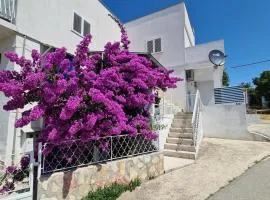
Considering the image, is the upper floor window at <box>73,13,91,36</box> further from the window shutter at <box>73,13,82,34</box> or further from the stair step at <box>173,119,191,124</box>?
the stair step at <box>173,119,191,124</box>

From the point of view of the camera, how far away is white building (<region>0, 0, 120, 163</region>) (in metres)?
7.48

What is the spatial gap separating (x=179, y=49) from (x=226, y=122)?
599 cm

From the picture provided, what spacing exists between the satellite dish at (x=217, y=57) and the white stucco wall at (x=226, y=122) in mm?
3050

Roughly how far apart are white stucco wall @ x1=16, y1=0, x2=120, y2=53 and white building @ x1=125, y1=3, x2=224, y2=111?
3.90m

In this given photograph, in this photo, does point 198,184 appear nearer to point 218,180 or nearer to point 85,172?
point 218,180

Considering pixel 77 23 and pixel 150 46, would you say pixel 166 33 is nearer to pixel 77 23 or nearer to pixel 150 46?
pixel 150 46

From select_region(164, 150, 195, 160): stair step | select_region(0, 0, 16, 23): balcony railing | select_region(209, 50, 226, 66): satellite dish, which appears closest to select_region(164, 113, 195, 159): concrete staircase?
select_region(164, 150, 195, 160): stair step

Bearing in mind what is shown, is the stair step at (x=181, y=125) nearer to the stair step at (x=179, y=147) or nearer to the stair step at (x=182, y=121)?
the stair step at (x=182, y=121)

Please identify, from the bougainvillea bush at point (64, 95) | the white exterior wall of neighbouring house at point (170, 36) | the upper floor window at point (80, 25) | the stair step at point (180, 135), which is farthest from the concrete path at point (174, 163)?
the upper floor window at point (80, 25)

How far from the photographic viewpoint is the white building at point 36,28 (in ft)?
24.5

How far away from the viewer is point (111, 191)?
17.5ft

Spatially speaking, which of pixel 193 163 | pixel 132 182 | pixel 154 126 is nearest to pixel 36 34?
pixel 154 126

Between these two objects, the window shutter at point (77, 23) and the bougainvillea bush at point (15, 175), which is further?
the window shutter at point (77, 23)

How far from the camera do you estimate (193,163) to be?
26.3 ft
